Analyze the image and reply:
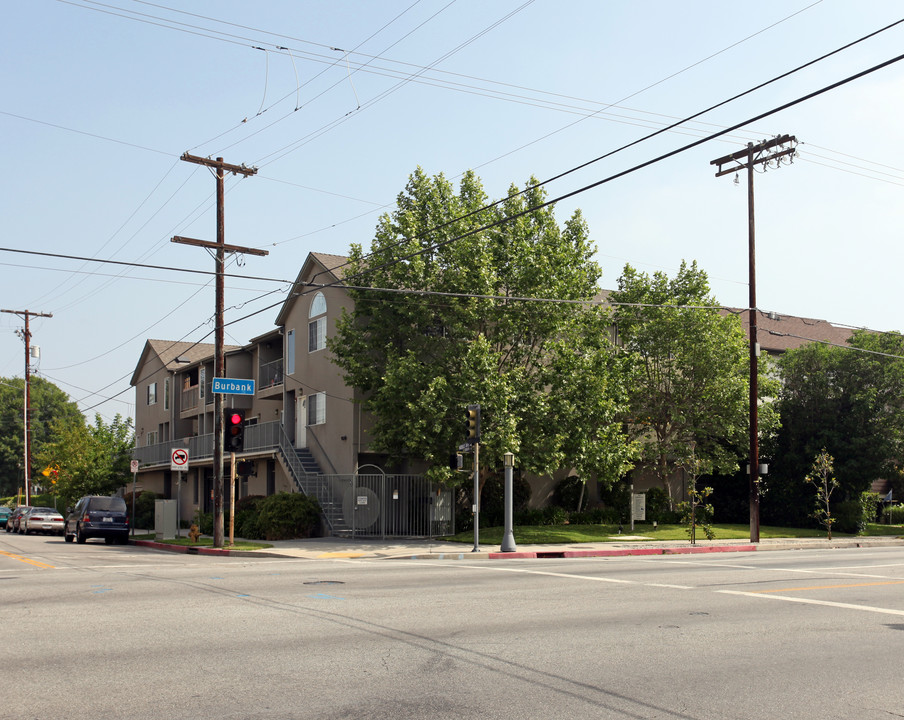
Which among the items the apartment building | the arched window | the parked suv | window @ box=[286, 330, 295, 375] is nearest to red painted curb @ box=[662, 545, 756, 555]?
the apartment building

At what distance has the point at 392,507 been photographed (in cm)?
3002

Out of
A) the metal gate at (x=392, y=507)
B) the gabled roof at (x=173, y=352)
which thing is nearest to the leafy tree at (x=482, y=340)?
the metal gate at (x=392, y=507)

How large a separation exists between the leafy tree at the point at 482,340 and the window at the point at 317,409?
500cm

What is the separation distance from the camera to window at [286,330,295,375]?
37.8 meters

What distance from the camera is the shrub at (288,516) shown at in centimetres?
2986

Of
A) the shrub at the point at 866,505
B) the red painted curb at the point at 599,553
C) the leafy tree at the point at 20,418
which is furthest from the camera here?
the leafy tree at the point at 20,418

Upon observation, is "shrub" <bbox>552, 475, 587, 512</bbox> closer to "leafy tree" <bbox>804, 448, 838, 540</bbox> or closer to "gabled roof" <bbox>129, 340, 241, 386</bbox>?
"leafy tree" <bbox>804, 448, 838, 540</bbox>

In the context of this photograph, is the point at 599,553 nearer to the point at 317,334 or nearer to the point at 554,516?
the point at 554,516

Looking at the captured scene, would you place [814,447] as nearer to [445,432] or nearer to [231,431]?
[445,432]

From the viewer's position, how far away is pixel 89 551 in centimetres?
2662

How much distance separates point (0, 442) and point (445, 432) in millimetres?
86383

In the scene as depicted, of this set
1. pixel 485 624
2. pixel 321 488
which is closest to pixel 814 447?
pixel 321 488

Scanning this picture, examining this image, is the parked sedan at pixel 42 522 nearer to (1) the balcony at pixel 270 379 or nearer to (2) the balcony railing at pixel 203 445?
(2) the balcony railing at pixel 203 445

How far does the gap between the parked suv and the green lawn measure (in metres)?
12.0
